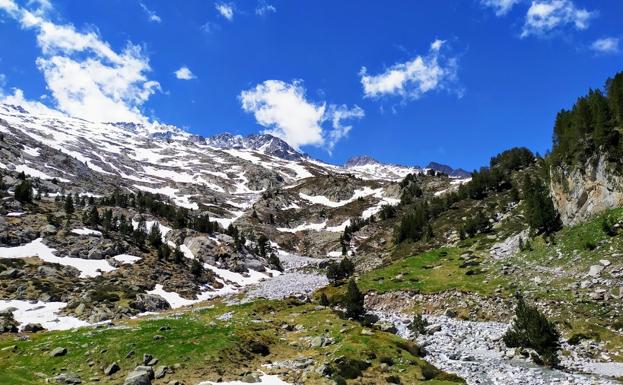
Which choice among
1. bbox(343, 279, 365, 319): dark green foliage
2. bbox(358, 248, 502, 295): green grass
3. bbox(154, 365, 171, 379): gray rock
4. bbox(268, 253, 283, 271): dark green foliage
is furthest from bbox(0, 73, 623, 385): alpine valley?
bbox(268, 253, 283, 271): dark green foliage

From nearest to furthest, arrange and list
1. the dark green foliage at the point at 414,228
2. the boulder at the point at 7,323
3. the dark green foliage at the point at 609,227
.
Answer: the boulder at the point at 7,323
the dark green foliage at the point at 609,227
the dark green foliage at the point at 414,228

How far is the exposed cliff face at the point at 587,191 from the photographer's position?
149ft

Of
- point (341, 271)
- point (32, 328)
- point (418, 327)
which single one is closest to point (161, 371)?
point (418, 327)

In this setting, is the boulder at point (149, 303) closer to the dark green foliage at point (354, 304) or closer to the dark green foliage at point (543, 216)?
the dark green foliage at point (354, 304)

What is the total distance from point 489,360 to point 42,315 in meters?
45.2

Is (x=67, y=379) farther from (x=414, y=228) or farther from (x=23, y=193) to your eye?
(x=23, y=193)

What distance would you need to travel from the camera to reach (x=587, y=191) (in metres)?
49.1

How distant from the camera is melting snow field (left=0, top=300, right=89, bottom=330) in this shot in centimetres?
4491

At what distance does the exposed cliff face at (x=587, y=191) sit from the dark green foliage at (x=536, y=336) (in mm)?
22386

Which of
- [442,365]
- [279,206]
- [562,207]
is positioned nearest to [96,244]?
[442,365]

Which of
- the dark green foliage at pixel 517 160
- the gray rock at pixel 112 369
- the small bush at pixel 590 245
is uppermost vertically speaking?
the dark green foliage at pixel 517 160

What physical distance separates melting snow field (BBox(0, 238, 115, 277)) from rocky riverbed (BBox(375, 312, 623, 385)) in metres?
51.1

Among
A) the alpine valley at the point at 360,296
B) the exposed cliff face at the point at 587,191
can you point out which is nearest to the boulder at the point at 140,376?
the alpine valley at the point at 360,296

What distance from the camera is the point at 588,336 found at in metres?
29.8
